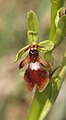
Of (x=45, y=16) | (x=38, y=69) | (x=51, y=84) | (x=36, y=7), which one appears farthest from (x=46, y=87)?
(x=36, y=7)

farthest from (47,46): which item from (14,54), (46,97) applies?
(14,54)

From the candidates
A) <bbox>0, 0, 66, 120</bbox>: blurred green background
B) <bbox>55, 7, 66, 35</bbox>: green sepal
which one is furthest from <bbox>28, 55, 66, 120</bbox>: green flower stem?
<bbox>0, 0, 66, 120</bbox>: blurred green background

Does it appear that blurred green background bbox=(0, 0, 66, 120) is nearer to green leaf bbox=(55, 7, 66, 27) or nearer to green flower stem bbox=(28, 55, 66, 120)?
green flower stem bbox=(28, 55, 66, 120)

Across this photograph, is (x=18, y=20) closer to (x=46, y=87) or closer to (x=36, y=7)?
(x=36, y=7)

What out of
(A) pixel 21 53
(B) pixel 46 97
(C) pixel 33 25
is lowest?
(B) pixel 46 97

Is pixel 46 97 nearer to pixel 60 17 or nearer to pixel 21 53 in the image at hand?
Answer: pixel 21 53

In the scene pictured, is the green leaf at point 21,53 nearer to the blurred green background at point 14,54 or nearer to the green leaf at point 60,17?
the green leaf at point 60,17
